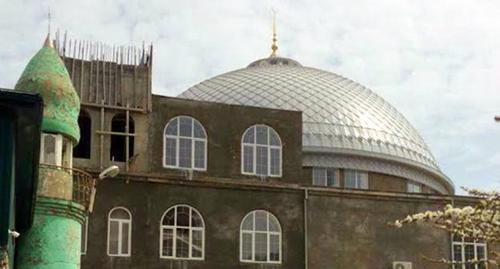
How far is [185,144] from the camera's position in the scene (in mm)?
35062

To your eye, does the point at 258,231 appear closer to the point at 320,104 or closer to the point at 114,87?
the point at 114,87

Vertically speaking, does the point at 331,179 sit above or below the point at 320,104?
below

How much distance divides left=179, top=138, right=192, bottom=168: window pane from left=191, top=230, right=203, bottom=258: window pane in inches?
101

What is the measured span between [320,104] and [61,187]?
27.0 m

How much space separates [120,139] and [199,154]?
2.85 meters

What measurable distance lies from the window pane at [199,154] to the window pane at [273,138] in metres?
2.54

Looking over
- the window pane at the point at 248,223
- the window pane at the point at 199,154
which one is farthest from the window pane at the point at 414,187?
the window pane at the point at 199,154

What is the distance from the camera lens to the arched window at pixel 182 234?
109 ft

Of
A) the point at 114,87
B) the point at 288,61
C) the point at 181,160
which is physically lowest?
the point at 181,160

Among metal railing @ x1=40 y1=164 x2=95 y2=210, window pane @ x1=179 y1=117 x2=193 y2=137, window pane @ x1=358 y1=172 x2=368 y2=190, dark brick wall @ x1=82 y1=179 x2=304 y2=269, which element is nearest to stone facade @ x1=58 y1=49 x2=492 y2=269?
dark brick wall @ x1=82 y1=179 x2=304 y2=269

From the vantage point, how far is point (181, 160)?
34.8m

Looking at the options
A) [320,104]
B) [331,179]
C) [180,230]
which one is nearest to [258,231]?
[180,230]

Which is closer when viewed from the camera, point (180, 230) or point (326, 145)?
point (180, 230)

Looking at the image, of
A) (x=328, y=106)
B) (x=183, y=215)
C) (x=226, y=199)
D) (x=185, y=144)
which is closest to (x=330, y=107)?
(x=328, y=106)
